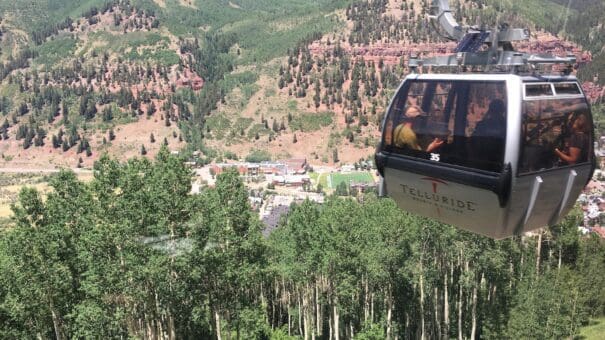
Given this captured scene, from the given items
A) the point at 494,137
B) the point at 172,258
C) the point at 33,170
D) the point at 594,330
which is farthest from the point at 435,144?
the point at 33,170

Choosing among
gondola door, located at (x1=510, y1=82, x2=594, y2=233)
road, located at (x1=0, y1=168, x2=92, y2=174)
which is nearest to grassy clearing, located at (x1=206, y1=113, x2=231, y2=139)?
road, located at (x1=0, y1=168, x2=92, y2=174)

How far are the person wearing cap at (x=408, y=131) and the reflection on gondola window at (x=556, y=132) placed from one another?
2451 mm

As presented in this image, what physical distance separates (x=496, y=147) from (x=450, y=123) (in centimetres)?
138

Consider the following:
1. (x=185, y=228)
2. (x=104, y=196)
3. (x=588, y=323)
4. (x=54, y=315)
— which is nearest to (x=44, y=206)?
(x=104, y=196)

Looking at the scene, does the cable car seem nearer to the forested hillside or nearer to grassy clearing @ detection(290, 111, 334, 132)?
the forested hillside

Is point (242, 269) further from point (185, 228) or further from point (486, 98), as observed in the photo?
point (486, 98)

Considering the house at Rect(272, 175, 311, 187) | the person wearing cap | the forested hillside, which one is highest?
the person wearing cap

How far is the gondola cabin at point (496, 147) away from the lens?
34.1 feet

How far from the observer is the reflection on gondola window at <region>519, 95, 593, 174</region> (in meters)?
A: 10.4

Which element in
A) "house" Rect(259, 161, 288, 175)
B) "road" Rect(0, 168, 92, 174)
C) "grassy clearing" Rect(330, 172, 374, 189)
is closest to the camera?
"grassy clearing" Rect(330, 172, 374, 189)

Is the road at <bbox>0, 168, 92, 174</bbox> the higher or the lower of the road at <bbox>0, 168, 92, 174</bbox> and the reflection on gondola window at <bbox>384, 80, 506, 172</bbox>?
the lower

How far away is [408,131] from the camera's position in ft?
41.5

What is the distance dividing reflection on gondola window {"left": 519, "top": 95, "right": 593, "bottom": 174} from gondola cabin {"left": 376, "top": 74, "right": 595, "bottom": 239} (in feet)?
0.07

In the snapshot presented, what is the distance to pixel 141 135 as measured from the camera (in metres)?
177
